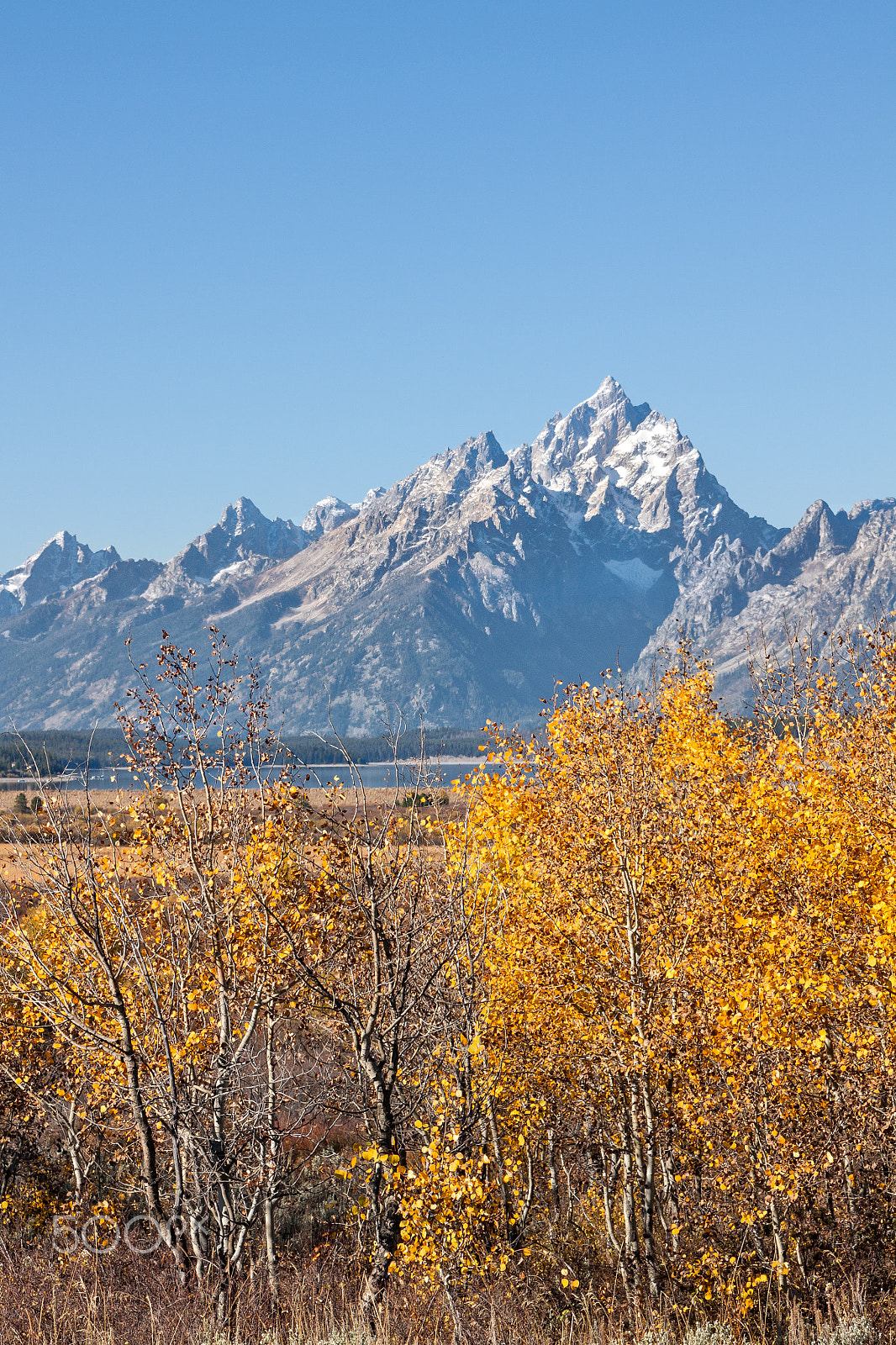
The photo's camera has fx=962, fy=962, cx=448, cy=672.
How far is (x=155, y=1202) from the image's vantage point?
37.5 feet

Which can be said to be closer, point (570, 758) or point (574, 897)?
point (574, 897)

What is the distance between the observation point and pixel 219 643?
14.9m

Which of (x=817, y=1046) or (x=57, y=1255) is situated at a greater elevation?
(x=817, y=1046)

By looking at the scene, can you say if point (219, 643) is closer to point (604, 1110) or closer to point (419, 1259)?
point (419, 1259)

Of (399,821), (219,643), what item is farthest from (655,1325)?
(219,643)

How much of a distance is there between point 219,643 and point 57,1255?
10007mm

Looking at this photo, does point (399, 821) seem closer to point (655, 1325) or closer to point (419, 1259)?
point (419, 1259)

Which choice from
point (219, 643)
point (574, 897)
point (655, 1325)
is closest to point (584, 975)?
point (574, 897)

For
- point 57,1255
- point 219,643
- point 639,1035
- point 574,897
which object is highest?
point 219,643

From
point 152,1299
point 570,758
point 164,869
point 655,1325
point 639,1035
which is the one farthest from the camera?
point 570,758

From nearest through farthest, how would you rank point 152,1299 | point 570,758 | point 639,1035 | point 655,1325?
point 152,1299 < point 655,1325 < point 639,1035 < point 570,758

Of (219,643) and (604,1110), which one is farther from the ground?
(219,643)

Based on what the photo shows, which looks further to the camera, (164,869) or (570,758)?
(570,758)

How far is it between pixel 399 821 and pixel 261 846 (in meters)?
2.00
